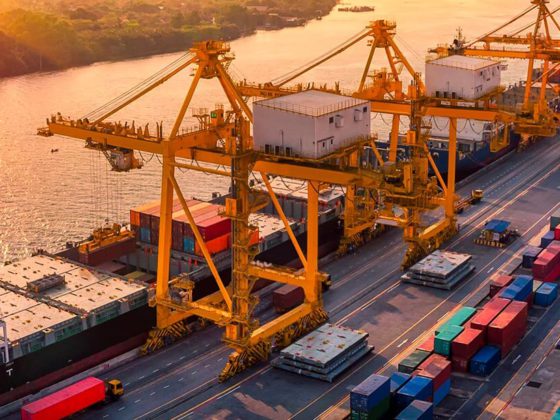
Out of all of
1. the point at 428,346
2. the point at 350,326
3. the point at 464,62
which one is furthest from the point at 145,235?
the point at 464,62

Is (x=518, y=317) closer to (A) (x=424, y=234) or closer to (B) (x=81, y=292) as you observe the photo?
(A) (x=424, y=234)

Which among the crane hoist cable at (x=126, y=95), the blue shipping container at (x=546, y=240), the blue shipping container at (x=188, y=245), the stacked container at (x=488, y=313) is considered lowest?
the blue shipping container at (x=546, y=240)

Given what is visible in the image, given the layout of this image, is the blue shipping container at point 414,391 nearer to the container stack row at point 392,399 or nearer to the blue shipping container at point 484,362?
the container stack row at point 392,399

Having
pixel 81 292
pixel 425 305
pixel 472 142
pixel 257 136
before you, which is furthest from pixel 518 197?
pixel 81 292

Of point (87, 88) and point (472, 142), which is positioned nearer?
point (472, 142)

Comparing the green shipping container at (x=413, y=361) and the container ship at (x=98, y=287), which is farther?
the container ship at (x=98, y=287)

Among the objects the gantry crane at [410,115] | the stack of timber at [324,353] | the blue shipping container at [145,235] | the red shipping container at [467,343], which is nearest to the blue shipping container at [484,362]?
the red shipping container at [467,343]

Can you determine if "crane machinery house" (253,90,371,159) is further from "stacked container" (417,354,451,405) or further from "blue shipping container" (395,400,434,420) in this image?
"blue shipping container" (395,400,434,420)
